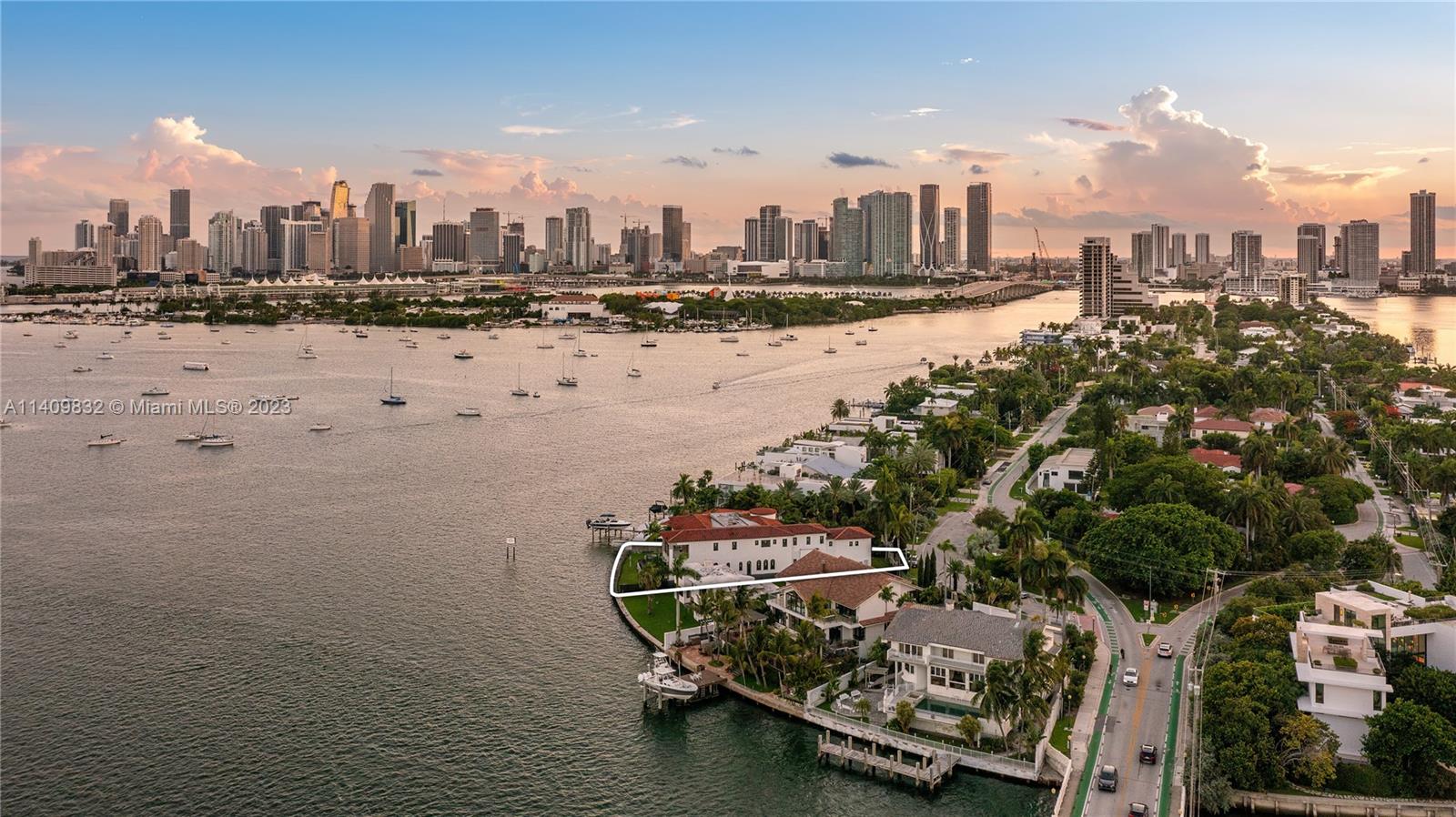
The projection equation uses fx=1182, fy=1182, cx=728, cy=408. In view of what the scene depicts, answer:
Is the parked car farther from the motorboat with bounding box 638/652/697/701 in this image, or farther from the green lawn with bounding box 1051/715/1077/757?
the motorboat with bounding box 638/652/697/701

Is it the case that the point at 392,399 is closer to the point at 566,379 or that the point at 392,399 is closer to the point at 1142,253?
the point at 566,379

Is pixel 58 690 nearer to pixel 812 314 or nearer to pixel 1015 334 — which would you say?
pixel 1015 334

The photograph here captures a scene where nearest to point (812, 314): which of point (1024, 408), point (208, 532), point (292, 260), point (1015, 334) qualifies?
point (1015, 334)

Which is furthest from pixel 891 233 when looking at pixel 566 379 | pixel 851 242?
pixel 566 379

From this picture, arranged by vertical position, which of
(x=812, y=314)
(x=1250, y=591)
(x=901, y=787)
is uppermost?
(x=812, y=314)

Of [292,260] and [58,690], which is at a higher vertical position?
[292,260]

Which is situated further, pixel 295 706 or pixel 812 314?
pixel 812 314

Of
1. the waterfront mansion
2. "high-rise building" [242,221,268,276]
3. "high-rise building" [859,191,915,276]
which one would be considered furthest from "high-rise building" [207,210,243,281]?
the waterfront mansion

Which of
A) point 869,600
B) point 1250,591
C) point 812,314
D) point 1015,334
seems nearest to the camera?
point 869,600
